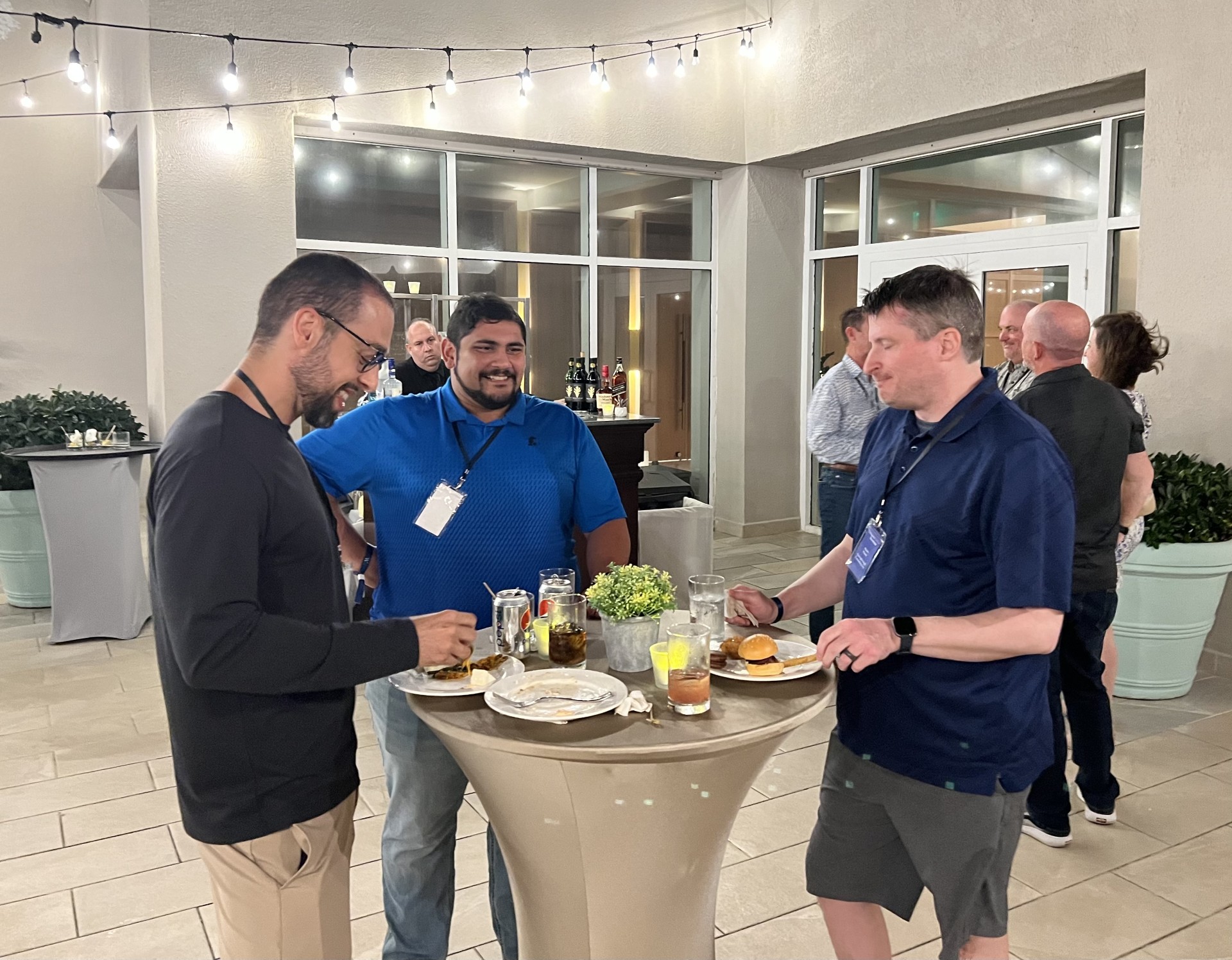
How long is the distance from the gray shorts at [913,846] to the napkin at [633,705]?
1.72 ft

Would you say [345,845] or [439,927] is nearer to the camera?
[345,845]

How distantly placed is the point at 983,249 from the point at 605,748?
5.99m

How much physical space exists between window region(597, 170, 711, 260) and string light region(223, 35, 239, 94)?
2.80 m

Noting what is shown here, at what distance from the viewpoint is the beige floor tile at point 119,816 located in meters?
3.22

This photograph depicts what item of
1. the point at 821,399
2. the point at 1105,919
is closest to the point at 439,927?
the point at 1105,919

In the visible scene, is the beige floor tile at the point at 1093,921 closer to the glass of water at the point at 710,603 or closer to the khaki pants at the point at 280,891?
the glass of water at the point at 710,603

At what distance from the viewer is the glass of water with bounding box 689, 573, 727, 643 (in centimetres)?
199

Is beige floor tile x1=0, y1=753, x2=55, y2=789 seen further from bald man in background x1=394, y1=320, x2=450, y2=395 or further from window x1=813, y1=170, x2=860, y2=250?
window x1=813, y1=170, x2=860, y2=250

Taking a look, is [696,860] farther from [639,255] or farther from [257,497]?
[639,255]

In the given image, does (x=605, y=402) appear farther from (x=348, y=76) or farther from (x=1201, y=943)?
(x=1201, y=943)

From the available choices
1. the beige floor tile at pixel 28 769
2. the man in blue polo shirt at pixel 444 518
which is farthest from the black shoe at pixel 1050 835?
the beige floor tile at pixel 28 769

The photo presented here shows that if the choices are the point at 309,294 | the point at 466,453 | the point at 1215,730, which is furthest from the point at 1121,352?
the point at 309,294

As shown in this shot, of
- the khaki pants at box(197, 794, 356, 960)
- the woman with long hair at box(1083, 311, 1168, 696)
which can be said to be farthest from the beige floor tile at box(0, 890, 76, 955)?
the woman with long hair at box(1083, 311, 1168, 696)

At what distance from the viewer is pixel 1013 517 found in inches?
66.1
